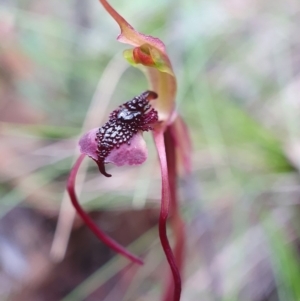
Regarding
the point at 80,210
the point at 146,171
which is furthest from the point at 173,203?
the point at 146,171

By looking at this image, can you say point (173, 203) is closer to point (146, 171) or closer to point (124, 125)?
point (124, 125)

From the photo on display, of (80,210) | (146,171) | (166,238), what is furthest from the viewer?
(146,171)

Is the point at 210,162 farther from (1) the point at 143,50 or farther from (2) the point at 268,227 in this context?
(1) the point at 143,50

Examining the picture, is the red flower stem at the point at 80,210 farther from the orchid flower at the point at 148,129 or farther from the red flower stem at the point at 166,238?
the red flower stem at the point at 166,238

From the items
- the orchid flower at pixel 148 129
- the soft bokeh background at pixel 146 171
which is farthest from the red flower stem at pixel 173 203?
the soft bokeh background at pixel 146 171

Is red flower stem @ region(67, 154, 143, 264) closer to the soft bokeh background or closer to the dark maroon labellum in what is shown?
the dark maroon labellum

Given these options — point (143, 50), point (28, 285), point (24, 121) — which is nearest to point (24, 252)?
point (28, 285)
